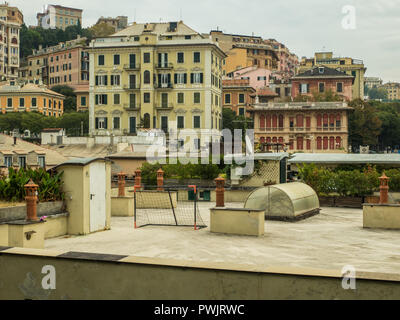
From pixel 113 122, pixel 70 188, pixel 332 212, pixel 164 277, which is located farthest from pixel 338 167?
pixel 113 122

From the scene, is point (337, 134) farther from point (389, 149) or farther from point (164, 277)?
point (164, 277)

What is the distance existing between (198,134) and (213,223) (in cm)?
5763

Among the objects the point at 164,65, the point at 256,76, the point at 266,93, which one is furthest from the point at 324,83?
the point at 164,65

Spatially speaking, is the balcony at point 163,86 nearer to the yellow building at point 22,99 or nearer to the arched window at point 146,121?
the arched window at point 146,121

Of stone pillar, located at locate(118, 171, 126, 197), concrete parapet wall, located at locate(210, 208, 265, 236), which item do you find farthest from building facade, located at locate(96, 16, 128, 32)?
concrete parapet wall, located at locate(210, 208, 265, 236)

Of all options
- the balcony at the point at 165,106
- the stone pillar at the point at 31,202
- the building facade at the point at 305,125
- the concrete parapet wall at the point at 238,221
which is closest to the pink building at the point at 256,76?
the building facade at the point at 305,125

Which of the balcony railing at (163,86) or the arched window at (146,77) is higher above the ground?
the arched window at (146,77)

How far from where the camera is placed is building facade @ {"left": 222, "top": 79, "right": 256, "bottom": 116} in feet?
336

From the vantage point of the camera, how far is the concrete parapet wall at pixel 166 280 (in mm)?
7660

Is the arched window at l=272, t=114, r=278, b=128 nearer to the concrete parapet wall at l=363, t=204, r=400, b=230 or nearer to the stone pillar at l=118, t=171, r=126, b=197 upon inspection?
the stone pillar at l=118, t=171, r=126, b=197

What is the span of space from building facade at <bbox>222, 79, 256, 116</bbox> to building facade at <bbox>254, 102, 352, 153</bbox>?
953 inches

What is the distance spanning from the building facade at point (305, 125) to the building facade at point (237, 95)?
24.2 metres

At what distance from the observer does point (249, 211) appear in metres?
17.2

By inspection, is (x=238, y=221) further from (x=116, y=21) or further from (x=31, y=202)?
(x=116, y=21)
